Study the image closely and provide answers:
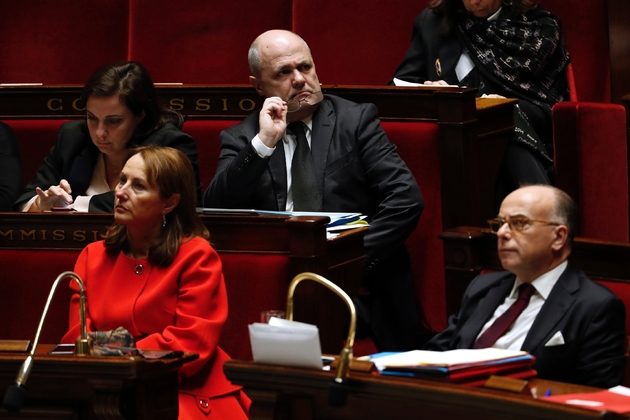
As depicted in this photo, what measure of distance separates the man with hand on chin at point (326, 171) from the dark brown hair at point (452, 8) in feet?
1.82

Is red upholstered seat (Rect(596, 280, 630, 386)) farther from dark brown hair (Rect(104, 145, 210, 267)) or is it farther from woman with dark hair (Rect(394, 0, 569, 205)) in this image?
woman with dark hair (Rect(394, 0, 569, 205))

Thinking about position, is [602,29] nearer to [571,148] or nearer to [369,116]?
[571,148]

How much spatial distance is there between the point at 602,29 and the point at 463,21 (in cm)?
45

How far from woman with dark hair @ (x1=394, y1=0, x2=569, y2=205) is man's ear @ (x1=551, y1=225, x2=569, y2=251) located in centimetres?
100

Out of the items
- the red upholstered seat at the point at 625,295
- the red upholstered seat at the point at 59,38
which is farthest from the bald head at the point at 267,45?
the red upholstered seat at the point at 59,38

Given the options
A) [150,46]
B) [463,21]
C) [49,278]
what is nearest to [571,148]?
[463,21]

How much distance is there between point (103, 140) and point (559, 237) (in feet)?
3.58

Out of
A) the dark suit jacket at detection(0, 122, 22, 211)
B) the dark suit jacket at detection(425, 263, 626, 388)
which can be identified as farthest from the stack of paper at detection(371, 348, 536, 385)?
the dark suit jacket at detection(0, 122, 22, 211)

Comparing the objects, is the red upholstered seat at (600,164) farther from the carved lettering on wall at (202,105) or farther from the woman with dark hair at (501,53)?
the carved lettering on wall at (202,105)

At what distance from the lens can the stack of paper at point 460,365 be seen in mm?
1403

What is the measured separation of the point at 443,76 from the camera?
2.94 metres

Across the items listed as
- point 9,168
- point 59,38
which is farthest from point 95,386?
point 59,38

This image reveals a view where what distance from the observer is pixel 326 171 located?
2.41m

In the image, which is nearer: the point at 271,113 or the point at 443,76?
the point at 271,113
